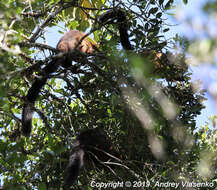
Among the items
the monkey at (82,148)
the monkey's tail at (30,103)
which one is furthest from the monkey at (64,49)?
the monkey at (82,148)

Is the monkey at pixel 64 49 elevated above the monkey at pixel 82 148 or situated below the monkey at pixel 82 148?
above

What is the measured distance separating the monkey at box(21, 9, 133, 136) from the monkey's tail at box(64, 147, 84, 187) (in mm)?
465

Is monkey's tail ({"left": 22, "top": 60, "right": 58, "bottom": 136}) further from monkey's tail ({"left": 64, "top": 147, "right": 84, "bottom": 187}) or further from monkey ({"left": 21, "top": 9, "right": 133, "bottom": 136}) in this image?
monkey's tail ({"left": 64, "top": 147, "right": 84, "bottom": 187})

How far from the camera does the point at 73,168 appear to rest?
1.82m

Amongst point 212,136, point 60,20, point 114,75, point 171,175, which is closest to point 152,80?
point 114,75

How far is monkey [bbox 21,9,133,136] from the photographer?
2.14 metres

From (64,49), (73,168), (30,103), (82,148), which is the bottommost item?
(73,168)

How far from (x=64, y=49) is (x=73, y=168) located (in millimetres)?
1534

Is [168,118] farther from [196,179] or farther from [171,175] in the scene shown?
[196,179]

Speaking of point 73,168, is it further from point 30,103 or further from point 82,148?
point 30,103

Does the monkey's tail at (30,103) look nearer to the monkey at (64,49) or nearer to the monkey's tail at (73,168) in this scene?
the monkey at (64,49)

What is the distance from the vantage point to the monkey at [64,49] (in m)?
2.14

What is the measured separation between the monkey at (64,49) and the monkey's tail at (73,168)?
46 cm

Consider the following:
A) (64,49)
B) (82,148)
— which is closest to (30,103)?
(82,148)
